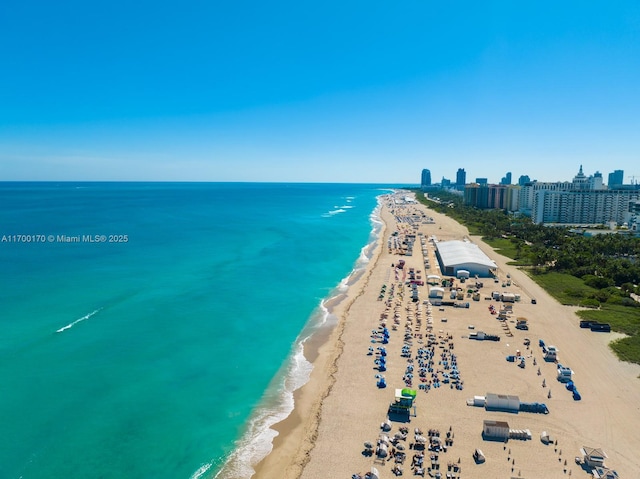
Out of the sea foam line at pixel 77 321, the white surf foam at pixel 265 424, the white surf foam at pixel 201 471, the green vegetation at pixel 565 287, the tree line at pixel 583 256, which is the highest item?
the tree line at pixel 583 256

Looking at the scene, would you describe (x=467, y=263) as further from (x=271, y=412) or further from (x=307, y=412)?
(x=271, y=412)

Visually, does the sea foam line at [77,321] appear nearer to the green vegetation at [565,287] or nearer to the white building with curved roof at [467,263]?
the white building with curved roof at [467,263]

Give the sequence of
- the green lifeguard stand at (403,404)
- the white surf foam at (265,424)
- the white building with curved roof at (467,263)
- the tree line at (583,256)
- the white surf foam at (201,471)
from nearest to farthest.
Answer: the white surf foam at (201,471)
the white surf foam at (265,424)
the green lifeguard stand at (403,404)
the tree line at (583,256)
the white building with curved roof at (467,263)

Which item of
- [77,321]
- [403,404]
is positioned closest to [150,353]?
[77,321]

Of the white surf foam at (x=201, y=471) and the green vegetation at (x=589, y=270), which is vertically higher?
the green vegetation at (x=589, y=270)

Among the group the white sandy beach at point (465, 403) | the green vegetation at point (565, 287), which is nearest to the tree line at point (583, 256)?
the green vegetation at point (565, 287)

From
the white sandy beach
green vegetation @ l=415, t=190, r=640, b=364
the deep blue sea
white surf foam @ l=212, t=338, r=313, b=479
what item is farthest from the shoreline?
green vegetation @ l=415, t=190, r=640, b=364

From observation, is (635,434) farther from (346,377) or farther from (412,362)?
(346,377)
